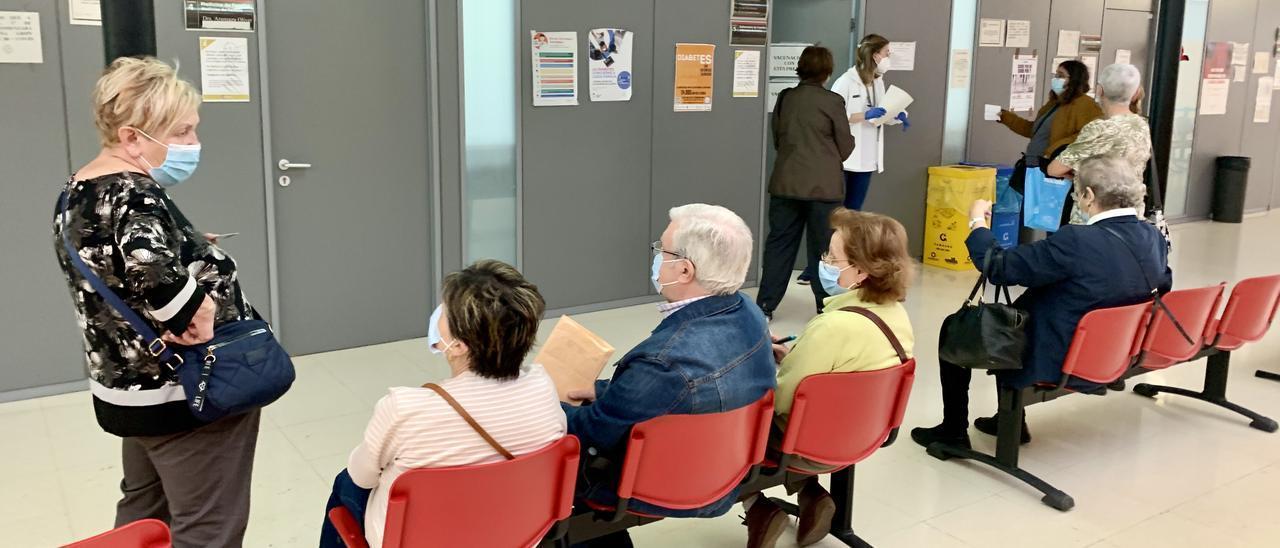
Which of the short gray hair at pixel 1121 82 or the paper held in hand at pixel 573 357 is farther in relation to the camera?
the short gray hair at pixel 1121 82

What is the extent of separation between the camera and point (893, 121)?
698 cm

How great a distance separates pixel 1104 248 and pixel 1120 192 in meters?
0.20

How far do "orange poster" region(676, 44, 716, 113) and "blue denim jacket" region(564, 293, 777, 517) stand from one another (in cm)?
390

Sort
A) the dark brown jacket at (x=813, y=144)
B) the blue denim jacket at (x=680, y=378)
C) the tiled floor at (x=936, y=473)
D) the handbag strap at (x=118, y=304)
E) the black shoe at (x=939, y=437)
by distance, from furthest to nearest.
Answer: the dark brown jacket at (x=813, y=144)
the black shoe at (x=939, y=437)
the tiled floor at (x=936, y=473)
the blue denim jacket at (x=680, y=378)
the handbag strap at (x=118, y=304)

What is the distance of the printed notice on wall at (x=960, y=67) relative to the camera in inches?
313

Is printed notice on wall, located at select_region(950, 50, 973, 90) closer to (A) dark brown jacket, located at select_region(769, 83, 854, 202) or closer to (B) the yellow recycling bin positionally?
(B) the yellow recycling bin

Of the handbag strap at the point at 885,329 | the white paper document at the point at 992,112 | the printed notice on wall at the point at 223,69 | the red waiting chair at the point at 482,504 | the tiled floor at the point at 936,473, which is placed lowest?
the tiled floor at the point at 936,473

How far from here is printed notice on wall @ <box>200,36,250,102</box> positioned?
15.5ft

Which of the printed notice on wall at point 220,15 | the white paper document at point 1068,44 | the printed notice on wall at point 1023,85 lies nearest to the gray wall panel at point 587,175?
the printed notice on wall at point 220,15

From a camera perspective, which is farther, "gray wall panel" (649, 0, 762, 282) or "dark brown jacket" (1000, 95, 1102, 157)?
"gray wall panel" (649, 0, 762, 282)

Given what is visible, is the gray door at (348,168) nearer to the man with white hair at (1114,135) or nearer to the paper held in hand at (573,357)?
the paper held in hand at (573,357)

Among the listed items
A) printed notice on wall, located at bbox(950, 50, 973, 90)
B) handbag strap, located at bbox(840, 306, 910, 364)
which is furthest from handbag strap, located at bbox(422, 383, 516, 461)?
printed notice on wall, located at bbox(950, 50, 973, 90)

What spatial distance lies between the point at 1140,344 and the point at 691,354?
2272mm

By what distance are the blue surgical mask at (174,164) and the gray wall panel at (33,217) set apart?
2.48 meters
